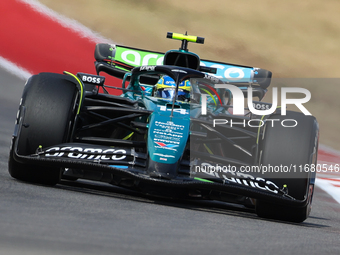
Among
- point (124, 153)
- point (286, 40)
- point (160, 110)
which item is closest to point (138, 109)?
point (160, 110)

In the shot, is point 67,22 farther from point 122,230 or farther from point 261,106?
point 122,230

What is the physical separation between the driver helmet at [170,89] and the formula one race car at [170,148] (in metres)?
0.42

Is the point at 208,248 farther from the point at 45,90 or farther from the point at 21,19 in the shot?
the point at 21,19

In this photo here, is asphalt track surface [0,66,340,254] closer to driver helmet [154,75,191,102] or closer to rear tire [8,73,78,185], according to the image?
rear tire [8,73,78,185]

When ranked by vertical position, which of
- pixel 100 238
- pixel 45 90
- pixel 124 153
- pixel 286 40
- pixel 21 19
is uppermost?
pixel 286 40

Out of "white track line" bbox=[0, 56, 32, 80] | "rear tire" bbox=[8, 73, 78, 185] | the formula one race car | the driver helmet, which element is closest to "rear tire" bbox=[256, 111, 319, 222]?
the formula one race car

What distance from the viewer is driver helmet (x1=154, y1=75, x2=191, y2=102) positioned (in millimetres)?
5559

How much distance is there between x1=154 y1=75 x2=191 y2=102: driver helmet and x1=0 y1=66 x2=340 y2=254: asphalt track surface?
180cm

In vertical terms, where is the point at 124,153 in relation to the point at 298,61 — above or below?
below

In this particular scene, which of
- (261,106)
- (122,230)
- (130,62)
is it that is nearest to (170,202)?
(261,106)

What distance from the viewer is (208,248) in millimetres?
2545

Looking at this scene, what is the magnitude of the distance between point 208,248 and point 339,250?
0.90m

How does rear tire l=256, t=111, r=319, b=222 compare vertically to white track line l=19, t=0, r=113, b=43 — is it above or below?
below

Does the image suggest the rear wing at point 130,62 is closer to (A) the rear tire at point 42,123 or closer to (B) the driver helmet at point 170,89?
(B) the driver helmet at point 170,89
